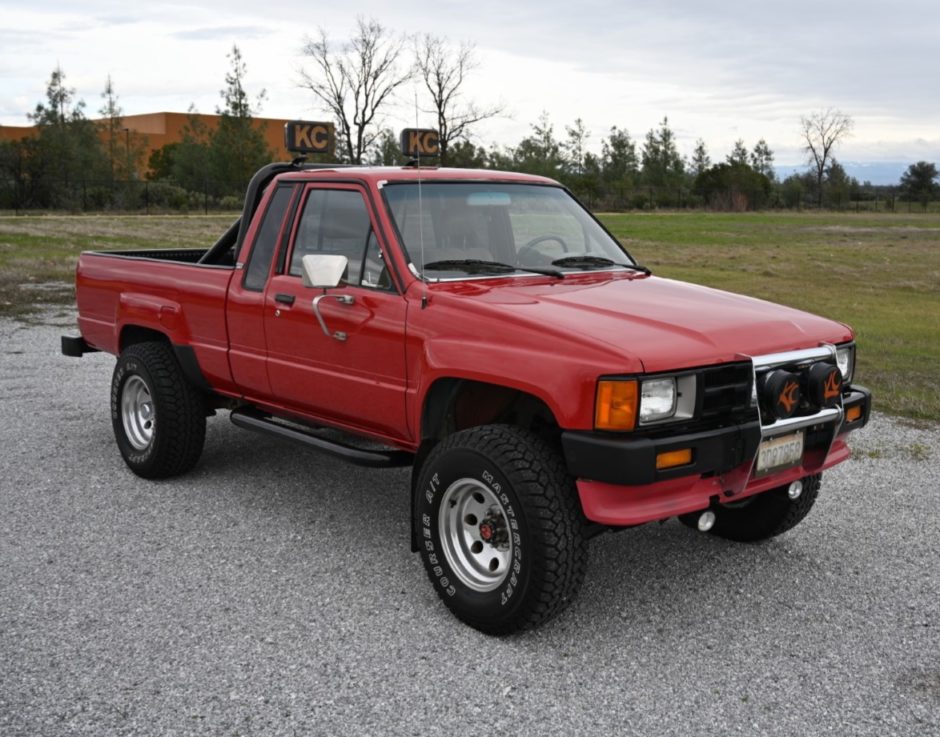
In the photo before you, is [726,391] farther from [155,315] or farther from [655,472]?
[155,315]

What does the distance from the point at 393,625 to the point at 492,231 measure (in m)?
2.07

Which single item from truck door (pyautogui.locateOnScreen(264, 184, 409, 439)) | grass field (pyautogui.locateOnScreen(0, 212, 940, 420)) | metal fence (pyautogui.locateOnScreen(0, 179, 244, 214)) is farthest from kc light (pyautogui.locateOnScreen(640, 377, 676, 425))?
metal fence (pyautogui.locateOnScreen(0, 179, 244, 214))

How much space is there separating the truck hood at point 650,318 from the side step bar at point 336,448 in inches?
35.3

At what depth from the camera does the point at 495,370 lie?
4.21m

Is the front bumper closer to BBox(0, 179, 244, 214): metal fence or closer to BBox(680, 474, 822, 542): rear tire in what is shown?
BBox(680, 474, 822, 542): rear tire

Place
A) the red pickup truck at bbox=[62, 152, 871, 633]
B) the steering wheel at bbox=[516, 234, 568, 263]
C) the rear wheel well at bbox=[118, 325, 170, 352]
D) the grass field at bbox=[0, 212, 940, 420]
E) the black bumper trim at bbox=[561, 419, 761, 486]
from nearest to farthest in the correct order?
the black bumper trim at bbox=[561, 419, 761, 486] → the red pickup truck at bbox=[62, 152, 871, 633] → the steering wheel at bbox=[516, 234, 568, 263] → the rear wheel well at bbox=[118, 325, 170, 352] → the grass field at bbox=[0, 212, 940, 420]

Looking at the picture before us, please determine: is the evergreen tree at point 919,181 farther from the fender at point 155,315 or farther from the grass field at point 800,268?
the fender at point 155,315

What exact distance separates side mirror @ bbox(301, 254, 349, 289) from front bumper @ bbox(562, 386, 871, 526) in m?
1.40

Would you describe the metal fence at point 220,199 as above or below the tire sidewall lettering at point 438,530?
above

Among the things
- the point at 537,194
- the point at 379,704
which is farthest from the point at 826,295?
the point at 379,704

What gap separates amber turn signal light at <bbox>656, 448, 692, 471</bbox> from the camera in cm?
389

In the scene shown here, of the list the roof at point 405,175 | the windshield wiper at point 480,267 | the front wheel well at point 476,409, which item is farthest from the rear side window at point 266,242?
the front wheel well at point 476,409

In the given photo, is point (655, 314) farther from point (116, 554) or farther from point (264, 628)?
point (116, 554)

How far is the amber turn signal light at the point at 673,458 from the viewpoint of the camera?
3.89 meters
